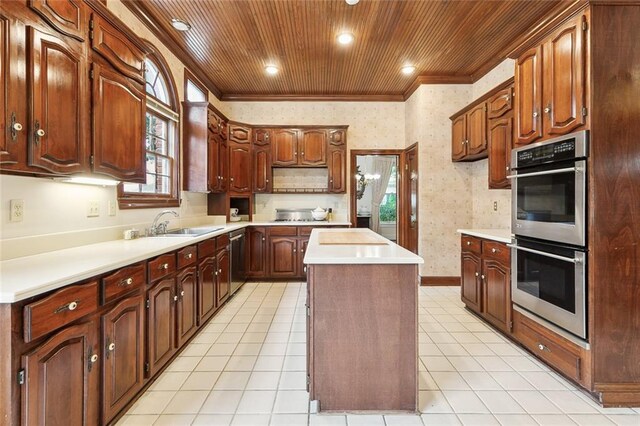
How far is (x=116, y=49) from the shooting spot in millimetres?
1991

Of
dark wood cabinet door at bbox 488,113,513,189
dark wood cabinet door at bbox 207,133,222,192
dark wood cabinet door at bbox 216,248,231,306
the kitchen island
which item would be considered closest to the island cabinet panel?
the kitchen island

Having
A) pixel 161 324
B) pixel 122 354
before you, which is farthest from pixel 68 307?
pixel 161 324

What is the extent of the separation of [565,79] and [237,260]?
3762 mm

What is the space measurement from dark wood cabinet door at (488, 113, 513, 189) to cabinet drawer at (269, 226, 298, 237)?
2703mm

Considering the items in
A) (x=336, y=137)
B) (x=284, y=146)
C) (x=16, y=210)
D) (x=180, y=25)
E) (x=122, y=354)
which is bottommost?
(x=122, y=354)

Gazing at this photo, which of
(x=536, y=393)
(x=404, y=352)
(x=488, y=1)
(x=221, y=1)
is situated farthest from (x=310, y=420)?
(x=488, y=1)

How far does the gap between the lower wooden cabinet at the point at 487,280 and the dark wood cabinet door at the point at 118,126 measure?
3048 mm

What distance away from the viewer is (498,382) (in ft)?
6.96

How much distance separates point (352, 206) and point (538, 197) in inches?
131

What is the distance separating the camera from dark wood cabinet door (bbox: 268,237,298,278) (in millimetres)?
4762

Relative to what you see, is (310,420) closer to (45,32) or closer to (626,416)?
(626,416)

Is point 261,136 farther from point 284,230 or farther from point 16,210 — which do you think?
point 16,210

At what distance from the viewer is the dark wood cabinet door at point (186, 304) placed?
241 cm

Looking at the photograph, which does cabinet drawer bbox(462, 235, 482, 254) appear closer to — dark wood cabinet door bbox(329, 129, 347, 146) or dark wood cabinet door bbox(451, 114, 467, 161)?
dark wood cabinet door bbox(451, 114, 467, 161)
